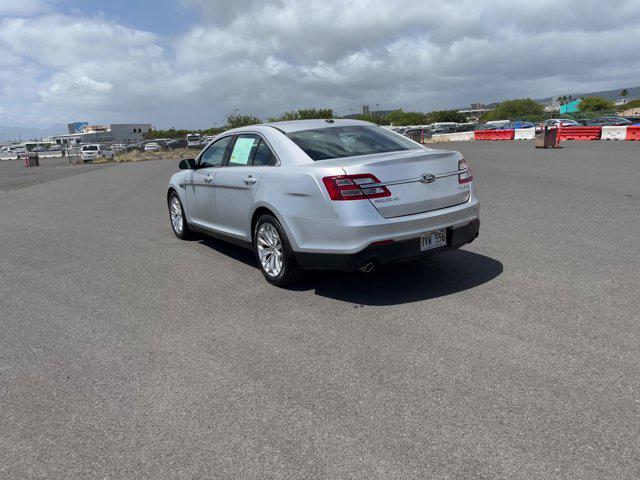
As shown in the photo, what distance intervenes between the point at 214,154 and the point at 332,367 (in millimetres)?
4090

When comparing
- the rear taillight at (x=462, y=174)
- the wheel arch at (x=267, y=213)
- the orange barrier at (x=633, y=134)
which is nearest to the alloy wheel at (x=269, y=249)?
the wheel arch at (x=267, y=213)

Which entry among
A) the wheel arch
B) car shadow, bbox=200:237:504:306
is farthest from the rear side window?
car shadow, bbox=200:237:504:306

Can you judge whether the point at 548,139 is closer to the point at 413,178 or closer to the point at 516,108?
the point at 413,178

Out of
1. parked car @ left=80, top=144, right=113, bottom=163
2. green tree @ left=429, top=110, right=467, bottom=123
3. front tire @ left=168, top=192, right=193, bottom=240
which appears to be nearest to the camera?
front tire @ left=168, top=192, right=193, bottom=240

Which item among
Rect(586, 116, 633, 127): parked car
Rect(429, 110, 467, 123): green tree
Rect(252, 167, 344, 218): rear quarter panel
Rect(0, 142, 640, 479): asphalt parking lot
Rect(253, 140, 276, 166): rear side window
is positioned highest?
Rect(429, 110, 467, 123): green tree

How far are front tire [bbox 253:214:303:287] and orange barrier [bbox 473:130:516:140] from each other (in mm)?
35410

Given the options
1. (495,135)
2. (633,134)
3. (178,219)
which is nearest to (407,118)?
(495,135)

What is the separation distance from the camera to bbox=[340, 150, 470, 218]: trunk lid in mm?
4625

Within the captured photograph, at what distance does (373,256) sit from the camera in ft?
15.0

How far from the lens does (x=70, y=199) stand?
15.5 metres

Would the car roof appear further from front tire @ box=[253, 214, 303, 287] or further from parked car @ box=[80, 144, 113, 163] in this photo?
parked car @ box=[80, 144, 113, 163]

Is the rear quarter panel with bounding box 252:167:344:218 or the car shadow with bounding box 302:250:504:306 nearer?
the rear quarter panel with bounding box 252:167:344:218

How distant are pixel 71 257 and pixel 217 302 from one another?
3.46 meters

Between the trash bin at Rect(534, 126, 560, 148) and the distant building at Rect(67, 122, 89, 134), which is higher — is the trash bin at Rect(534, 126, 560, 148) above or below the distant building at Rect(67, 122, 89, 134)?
below
